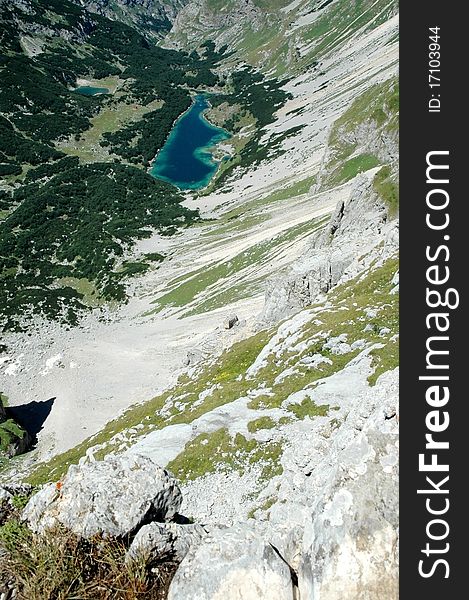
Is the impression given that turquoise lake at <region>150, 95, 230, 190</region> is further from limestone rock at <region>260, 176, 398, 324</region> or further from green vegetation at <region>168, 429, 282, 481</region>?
green vegetation at <region>168, 429, 282, 481</region>

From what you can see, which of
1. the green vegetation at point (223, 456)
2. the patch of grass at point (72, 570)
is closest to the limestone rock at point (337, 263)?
the green vegetation at point (223, 456)

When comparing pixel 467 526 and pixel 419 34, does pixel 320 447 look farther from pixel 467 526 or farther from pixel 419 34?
pixel 419 34

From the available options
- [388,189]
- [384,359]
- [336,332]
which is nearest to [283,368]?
[336,332]

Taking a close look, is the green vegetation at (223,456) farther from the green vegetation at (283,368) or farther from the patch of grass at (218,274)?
the patch of grass at (218,274)

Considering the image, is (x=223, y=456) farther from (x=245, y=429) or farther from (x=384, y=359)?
(x=384, y=359)

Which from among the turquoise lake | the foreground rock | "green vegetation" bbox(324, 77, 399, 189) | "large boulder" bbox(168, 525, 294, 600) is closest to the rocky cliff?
"large boulder" bbox(168, 525, 294, 600)

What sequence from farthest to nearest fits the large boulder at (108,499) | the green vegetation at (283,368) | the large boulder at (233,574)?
the green vegetation at (283,368) → the large boulder at (108,499) → the large boulder at (233,574)
